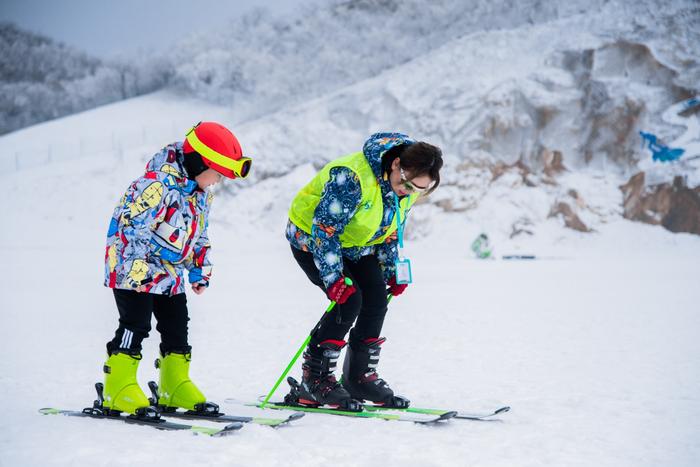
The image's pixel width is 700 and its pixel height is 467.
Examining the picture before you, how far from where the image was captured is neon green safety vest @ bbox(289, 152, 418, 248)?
350cm

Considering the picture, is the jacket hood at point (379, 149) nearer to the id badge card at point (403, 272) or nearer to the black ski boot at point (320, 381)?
the id badge card at point (403, 272)

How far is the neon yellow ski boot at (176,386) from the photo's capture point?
3455 millimetres

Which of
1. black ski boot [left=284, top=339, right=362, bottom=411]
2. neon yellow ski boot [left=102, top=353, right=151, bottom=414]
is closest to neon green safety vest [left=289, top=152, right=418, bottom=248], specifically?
black ski boot [left=284, top=339, right=362, bottom=411]

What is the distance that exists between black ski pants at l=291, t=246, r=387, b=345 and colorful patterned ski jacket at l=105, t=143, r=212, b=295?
26.4 inches

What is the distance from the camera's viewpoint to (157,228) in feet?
10.9

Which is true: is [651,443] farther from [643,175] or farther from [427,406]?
[643,175]

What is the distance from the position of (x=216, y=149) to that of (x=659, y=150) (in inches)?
781

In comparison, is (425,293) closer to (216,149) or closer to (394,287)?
(394,287)

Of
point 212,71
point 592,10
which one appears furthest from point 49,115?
point 592,10

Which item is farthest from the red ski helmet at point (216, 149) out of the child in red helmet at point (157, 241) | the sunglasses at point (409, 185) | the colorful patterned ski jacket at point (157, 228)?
the sunglasses at point (409, 185)

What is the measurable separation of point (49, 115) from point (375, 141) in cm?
2597

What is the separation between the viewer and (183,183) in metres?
3.34

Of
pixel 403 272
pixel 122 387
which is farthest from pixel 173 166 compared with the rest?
pixel 403 272

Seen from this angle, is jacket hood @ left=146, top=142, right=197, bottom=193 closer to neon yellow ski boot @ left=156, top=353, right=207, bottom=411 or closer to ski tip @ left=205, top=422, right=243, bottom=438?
neon yellow ski boot @ left=156, top=353, right=207, bottom=411
